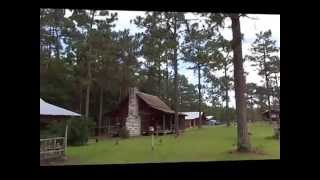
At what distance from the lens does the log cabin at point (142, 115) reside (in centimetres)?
532

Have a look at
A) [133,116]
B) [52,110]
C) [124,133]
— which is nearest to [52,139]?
[52,110]

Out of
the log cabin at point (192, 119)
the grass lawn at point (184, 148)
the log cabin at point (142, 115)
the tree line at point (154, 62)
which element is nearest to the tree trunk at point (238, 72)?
the tree line at point (154, 62)

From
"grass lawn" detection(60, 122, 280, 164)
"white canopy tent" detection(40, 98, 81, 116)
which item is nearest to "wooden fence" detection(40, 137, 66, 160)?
"grass lawn" detection(60, 122, 280, 164)

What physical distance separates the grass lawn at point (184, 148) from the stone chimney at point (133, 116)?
0.35ft

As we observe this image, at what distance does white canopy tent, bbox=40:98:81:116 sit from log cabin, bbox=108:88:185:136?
0.51 metres

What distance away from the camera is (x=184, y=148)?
17.5 ft

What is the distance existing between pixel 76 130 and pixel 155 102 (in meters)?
0.98

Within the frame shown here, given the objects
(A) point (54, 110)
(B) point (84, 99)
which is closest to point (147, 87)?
(B) point (84, 99)

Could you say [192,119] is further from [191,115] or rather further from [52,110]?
[52,110]

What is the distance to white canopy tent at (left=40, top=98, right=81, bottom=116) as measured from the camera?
16.0 feet

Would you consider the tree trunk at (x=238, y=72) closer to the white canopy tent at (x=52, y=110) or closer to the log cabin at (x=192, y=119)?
the log cabin at (x=192, y=119)
